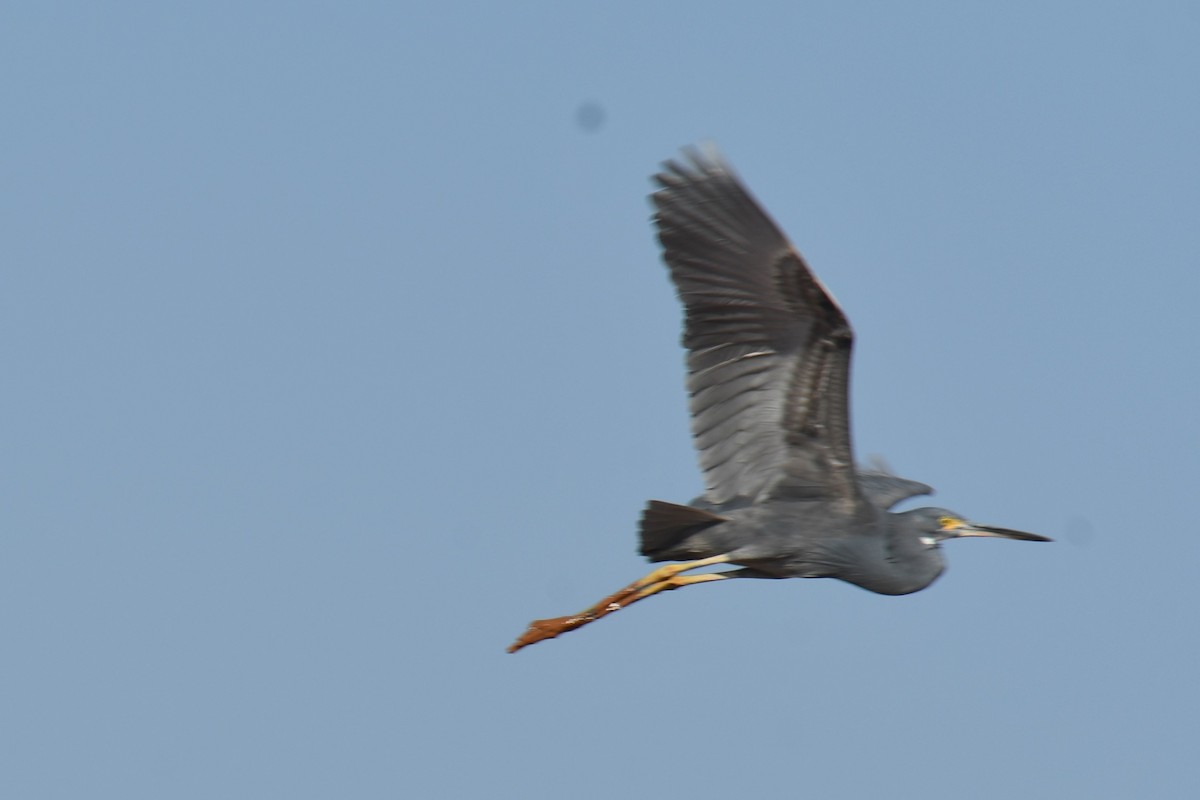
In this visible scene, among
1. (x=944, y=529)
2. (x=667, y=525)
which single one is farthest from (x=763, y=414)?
(x=944, y=529)

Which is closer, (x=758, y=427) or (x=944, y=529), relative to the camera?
(x=758, y=427)

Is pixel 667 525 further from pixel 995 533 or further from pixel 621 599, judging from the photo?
pixel 995 533

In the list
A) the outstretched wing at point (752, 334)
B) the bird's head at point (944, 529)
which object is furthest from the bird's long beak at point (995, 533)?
the outstretched wing at point (752, 334)

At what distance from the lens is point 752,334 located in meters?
12.1

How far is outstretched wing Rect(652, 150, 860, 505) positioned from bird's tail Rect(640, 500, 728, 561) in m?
0.48

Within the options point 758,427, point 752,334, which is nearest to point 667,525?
point 758,427

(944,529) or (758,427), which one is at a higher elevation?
(758,427)

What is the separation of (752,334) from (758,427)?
676mm

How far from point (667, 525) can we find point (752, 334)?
1405mm

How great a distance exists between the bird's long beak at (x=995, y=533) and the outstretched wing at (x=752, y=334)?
133 cm

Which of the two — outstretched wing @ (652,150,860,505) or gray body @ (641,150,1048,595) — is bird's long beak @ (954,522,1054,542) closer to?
gray body @ (641,150,1048,595)

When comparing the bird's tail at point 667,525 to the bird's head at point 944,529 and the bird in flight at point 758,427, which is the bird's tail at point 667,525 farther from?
the bird's head at point 944,529

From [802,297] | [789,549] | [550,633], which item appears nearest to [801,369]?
[802,297]

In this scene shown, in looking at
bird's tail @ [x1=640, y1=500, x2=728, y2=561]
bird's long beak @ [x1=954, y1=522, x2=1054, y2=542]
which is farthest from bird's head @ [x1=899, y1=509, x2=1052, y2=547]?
bird's tail @ [x1=640, y1=500, x2=728, y2=561]
